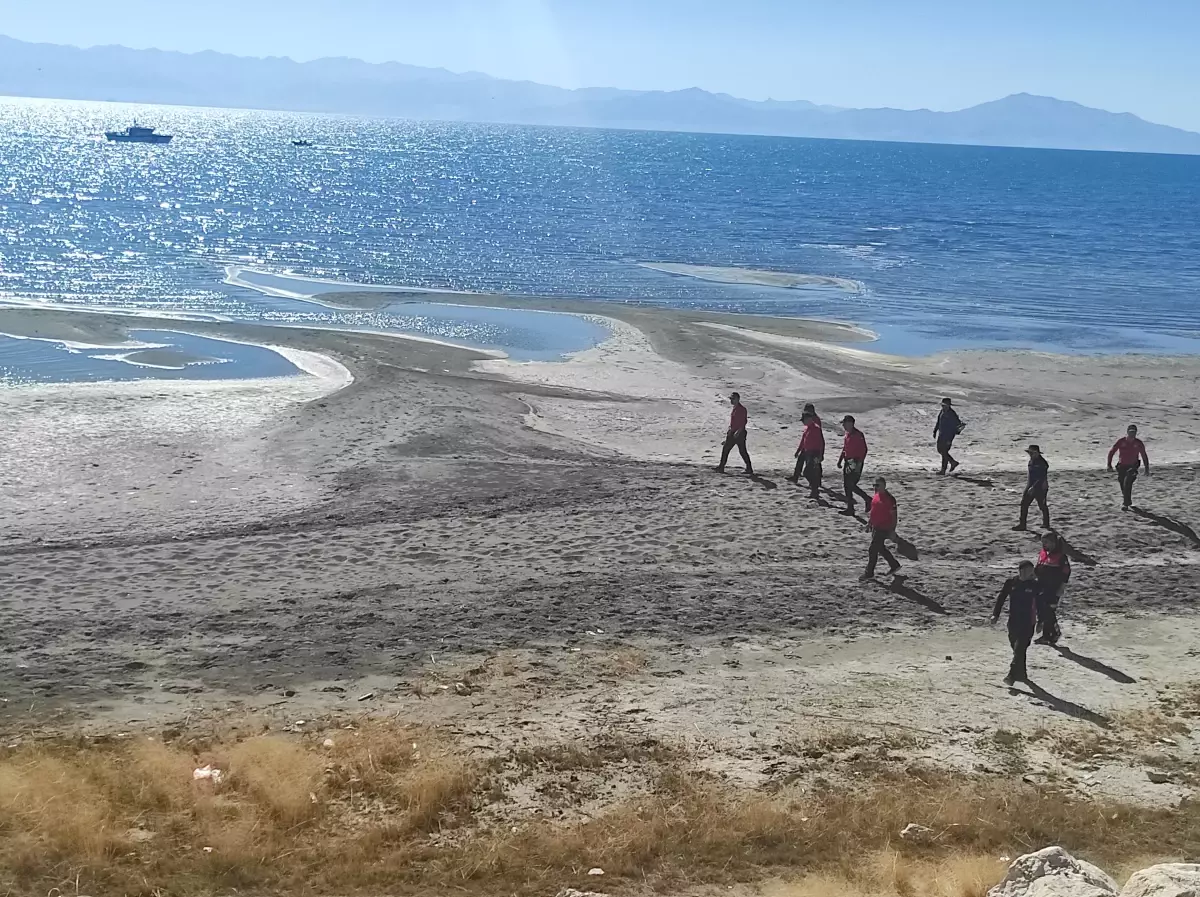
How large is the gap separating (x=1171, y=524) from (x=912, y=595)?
5922 millimetres

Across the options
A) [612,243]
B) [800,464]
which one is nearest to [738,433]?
[800,464]

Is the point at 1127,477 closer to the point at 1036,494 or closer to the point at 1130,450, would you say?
the point at 1130,450

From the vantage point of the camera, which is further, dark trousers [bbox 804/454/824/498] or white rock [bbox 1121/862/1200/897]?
dark trousers [bbox 804/454/824/498]

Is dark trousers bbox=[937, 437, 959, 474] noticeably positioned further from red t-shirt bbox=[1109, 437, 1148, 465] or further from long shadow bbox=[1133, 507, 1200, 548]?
long shadow bbox=[1133, 507, 1200, 548]

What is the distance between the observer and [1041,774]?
Answer: 10.7 meters

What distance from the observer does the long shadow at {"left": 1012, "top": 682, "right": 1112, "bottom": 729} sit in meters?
11.9

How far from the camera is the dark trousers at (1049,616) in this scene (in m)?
13.6

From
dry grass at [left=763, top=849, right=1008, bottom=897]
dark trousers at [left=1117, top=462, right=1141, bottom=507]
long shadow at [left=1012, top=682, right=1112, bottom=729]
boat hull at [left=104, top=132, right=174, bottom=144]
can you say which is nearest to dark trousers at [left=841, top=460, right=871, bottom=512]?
dark trousers at [left=1117, top=462, right=1141, bottom=507]

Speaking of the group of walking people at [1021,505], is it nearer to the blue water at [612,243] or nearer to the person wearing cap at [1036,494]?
the person wearing cap at [1036,494]

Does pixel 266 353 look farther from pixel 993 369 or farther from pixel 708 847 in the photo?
pixel 708 847

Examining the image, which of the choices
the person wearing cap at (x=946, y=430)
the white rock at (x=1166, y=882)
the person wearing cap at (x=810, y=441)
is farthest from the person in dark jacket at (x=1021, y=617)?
the person wearing cap at (x=946, y=430)

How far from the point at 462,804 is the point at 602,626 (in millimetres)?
4896

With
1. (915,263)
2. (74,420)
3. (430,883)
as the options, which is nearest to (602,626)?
(430,883)

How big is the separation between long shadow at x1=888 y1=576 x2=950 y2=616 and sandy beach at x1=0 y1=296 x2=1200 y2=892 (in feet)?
0.29
